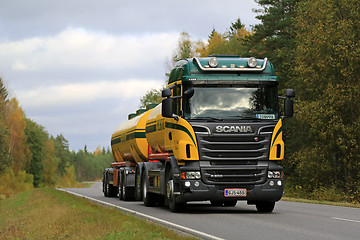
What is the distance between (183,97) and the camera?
16.6 meters

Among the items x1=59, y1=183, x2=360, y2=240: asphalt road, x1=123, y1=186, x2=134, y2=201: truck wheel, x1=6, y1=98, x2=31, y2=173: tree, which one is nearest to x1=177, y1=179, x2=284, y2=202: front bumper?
x1=59, y1=183, x2=360, y2=240: asphalt road

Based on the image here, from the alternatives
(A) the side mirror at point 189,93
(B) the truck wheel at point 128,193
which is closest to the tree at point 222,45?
(B) the truck wheel at point 128,193

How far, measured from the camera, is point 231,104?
1636 cm

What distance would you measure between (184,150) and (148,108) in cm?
973

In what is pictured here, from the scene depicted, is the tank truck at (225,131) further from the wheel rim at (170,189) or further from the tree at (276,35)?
the tree at (276,35)

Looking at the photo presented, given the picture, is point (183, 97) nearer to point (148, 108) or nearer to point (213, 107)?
point (213, 107)

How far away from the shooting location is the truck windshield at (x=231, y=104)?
1622 cm

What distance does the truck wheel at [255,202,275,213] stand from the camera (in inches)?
691

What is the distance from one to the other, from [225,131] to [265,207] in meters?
3.19

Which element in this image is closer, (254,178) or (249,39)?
(254,178)

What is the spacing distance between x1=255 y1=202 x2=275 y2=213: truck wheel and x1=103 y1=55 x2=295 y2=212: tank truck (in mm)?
431

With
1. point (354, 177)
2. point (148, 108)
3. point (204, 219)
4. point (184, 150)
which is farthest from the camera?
point (354, 177)

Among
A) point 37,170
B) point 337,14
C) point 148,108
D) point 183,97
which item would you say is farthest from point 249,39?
point 37,170

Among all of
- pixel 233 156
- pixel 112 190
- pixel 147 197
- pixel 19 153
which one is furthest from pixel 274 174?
pixel 19 153
